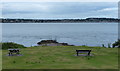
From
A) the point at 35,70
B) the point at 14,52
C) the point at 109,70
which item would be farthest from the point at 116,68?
the point at 14,52

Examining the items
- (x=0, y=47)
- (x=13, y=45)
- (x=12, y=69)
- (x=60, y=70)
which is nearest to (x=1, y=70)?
(x=12, y=69)

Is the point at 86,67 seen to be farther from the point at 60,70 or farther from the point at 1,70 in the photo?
the point at 1,70

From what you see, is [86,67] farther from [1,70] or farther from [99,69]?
[1,70]

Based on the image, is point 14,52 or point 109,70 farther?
point 14,52

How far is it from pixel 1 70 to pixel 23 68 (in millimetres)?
1649

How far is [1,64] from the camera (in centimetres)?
1747

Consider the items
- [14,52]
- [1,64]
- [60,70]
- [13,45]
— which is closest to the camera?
[60,70]

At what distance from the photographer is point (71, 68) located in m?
15.5

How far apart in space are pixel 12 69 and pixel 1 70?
815 mm

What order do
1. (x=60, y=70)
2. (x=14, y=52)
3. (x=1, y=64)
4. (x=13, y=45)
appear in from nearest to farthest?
(x=60, y=70) → (x=1, y=64) → (x=14, y=52) → (x=13, y=45)

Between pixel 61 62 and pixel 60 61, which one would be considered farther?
pixel 60 61

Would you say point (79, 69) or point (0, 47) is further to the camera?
point (0, 47)

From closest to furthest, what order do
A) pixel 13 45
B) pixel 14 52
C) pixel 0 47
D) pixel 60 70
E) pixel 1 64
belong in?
pixel 60 70 → pixel 1 64 → pixel 14 52 → pixel 0 47 → pixel 13 45

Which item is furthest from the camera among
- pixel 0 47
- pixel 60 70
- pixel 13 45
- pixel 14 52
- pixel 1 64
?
pixel 13 45
